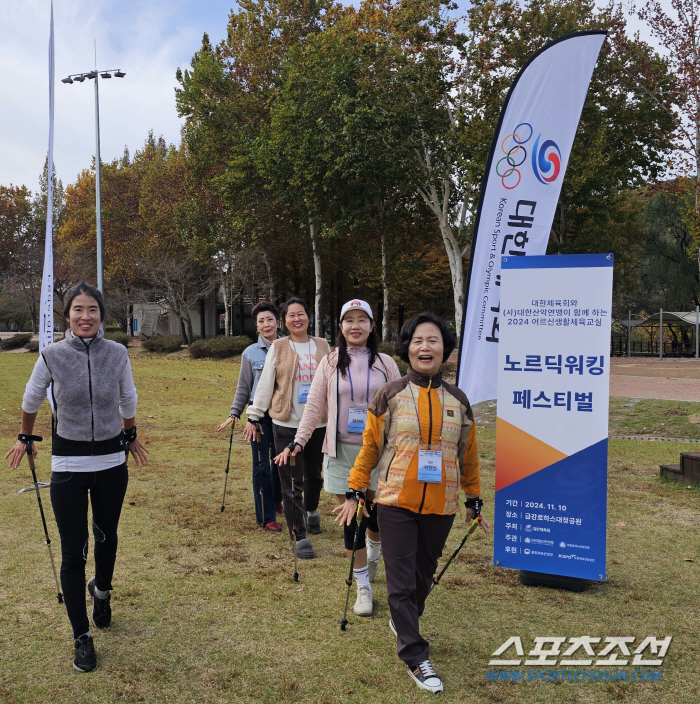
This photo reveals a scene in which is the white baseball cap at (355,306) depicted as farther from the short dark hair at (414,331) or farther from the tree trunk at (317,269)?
the tree trunk at (317,269)

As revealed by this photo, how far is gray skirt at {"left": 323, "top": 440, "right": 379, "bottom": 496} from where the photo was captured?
4516 mm

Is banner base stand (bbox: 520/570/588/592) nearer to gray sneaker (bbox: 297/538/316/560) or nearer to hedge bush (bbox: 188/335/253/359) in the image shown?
gray sneaker (bbox: 297/538/316/560)

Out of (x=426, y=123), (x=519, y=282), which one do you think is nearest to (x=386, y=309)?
(x=426, y=123)

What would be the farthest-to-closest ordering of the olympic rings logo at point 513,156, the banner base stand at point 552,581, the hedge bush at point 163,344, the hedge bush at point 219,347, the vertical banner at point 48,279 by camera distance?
the hedge bush at point 163,344
the hedge bush at point 219,347
the vertical banner at point 48,279
the olympic rings logo at point 513,156
the banner base stand at point 552,581

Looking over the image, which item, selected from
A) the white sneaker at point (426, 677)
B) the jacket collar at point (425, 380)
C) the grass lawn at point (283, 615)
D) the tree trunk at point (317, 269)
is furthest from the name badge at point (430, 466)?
the tree trunk at point (317, 269)

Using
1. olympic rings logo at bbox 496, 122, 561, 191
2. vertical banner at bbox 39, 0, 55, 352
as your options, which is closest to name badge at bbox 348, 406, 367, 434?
olympic rings logo at bbox 496, 122, 561, 191

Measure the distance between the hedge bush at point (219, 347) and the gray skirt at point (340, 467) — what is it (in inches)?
1129

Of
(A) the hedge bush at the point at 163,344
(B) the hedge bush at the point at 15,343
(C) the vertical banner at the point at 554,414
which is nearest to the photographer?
(C) the vertical banner at the point at 554,414

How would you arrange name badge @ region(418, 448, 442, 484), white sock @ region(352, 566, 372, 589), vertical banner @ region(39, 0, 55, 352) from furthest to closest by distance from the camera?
vertical banner @ region(39, 0, 55, 352)
white sock @ region(352, 566, 372, 589)
name badge @ region(418, 448, 442, 484)

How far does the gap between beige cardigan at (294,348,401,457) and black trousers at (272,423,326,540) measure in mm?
679

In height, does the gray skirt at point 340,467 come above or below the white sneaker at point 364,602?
above

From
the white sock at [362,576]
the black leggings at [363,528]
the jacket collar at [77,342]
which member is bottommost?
the white sock at [362,576]

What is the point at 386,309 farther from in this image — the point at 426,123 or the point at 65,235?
the point at 65,235

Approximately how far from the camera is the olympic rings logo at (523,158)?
595 centimetres
